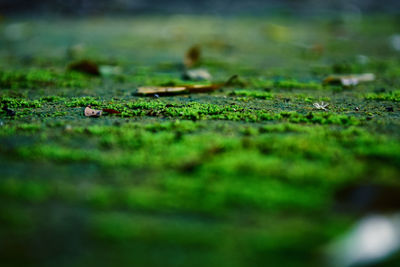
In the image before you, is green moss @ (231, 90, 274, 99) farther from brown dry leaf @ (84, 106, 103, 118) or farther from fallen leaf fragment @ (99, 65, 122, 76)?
fallen leaf fragment @ (99, 65, 122, 76)

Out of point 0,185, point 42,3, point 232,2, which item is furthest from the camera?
point 232,2

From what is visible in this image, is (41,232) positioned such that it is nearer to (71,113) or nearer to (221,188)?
(221,188)

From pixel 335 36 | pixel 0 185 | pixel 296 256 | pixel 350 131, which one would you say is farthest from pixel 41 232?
pixel 335 36

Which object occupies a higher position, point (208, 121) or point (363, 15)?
point (363, 15)

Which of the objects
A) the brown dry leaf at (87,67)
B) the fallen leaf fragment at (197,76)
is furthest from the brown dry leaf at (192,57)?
the brown dry leaf at (87,67)

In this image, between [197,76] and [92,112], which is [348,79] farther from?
[92,112]

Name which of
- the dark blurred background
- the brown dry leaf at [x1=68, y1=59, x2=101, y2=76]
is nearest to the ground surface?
the brown dry leaf at [x1=68, y1=59, x2=101, y2=76]
